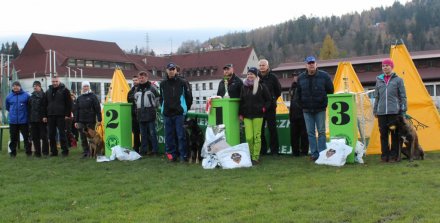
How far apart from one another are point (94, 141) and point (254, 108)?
3832mm

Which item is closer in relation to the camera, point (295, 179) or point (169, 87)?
point (295, 179)

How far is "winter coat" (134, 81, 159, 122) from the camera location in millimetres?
9477

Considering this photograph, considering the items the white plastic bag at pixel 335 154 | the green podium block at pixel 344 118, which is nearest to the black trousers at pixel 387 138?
the green podium block at pixel 344 118

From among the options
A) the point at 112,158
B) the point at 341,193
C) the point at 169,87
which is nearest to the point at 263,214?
the point at 341,193

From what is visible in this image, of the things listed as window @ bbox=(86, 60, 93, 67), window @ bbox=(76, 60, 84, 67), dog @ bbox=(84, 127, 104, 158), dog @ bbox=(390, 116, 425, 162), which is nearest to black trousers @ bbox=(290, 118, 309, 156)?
dog @ bbox=(390, 116, 425, 162)

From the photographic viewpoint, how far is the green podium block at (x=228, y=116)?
8203 millimetres

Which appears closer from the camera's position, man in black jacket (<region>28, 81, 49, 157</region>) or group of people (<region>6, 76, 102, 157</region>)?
group of people (<region>6, 76, 102, 157</region>)

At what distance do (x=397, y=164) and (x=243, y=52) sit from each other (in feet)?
207

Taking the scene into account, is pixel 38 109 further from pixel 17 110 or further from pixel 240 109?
pixel 240 109

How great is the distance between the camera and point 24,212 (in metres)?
5.11

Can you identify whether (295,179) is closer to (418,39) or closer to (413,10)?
(418,39)

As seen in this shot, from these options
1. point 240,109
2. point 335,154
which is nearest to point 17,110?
point 240,109

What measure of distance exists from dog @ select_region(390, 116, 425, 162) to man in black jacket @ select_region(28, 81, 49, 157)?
739 centimetres

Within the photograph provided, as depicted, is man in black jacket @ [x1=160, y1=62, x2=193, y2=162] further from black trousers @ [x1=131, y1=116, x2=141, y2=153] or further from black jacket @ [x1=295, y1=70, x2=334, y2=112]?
black jacket @ [x1=295, y1=70, x2=334, y2=112]
